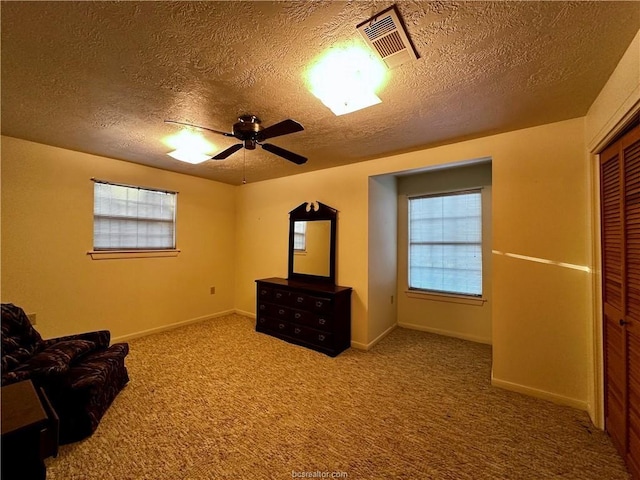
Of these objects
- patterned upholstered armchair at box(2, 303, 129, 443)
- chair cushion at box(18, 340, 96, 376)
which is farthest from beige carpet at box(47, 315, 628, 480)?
chair cushion at box(18, 340, 96, 376)

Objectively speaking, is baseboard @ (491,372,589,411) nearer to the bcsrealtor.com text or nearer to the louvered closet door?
the louvered closet door

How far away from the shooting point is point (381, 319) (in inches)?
153

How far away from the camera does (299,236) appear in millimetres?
4262

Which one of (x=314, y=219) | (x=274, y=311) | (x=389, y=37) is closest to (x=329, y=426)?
(x=274, y=311)

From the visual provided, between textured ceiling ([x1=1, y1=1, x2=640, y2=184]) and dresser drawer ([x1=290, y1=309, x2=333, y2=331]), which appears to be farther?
dresser drawer ([x1=290, y1=309, x2=333, y2=331])

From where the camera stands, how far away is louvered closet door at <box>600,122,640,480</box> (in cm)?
156

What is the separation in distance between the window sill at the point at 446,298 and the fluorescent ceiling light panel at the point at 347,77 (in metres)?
3.22

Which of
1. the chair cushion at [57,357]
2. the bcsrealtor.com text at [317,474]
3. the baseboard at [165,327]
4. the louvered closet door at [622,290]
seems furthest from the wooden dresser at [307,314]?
the louvered closet door at [622,290]

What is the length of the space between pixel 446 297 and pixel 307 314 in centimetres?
209

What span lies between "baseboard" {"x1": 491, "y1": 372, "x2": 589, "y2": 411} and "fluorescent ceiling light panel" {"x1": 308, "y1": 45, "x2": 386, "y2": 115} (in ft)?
9.13

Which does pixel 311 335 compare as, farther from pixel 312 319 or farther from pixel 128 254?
pixel 128 254

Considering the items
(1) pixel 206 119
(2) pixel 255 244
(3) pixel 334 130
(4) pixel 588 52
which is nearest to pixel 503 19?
(4) pixel 588 52

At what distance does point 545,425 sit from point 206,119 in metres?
3.68

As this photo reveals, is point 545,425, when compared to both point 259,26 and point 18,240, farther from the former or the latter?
point 18,240
